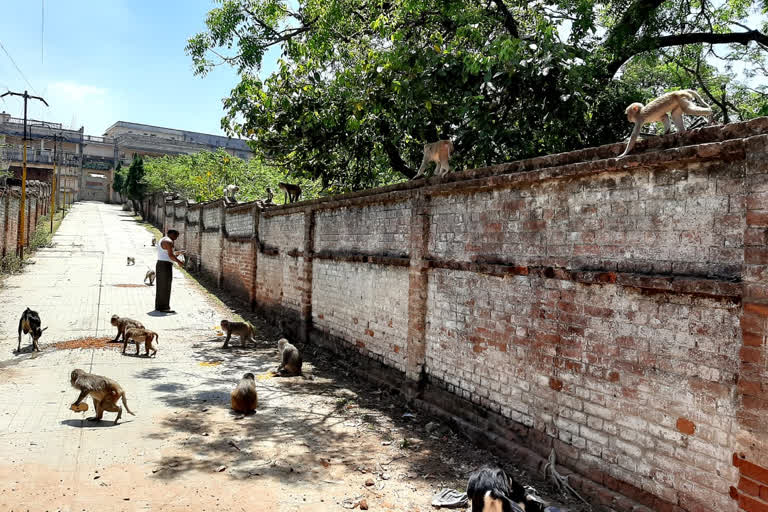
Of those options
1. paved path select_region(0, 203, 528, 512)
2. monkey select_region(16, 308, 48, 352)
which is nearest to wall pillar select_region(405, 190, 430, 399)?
paved path select_region(0, 203, 528, 512)

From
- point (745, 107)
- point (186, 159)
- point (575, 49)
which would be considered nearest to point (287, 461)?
point (575, 49)

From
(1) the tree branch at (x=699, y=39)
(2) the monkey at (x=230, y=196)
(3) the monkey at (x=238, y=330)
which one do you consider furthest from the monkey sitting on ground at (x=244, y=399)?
(2) the monkey at (x=230, y=196)

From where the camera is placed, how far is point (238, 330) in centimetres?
982

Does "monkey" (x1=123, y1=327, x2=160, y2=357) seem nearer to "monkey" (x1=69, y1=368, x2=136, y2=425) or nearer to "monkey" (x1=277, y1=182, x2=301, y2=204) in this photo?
"monkey" (x1=69, y1=368, x2=136, y2=425)

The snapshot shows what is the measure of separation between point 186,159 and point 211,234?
24022mm

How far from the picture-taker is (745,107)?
12.7 metres

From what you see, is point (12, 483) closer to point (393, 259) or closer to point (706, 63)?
point (393, 259)

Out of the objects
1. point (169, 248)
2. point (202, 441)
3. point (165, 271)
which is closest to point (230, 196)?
point (165, 271)

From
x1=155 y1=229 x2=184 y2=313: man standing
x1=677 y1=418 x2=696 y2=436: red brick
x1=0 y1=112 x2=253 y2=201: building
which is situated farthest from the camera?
x1=0 y1=112 x2=253 y2=201: building

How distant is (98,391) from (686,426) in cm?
543

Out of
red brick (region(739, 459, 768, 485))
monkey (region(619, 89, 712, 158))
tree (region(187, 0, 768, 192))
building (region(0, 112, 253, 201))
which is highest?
building (region(0, 112, 253, 201))

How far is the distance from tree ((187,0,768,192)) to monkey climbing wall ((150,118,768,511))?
240 cm

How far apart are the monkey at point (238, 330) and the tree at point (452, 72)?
3911mm

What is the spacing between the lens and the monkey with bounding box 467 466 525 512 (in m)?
3.02
